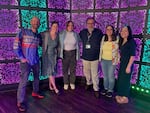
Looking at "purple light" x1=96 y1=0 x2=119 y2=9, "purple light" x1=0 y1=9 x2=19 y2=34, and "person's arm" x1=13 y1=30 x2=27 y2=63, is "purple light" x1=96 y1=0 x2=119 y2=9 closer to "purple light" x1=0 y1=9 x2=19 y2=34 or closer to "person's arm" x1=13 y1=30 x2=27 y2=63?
"purple light" x1=0 y1=9 x2=19 y2=34

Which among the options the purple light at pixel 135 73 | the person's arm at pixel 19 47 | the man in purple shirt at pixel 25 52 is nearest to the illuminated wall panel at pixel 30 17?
the man in purple shirt at pixel 25 52

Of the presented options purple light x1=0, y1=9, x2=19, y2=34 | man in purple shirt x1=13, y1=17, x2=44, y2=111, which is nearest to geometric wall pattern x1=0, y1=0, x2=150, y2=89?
purple light x1=0, y1=9, x2=19, y2=34

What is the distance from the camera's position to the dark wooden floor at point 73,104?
2.97 m

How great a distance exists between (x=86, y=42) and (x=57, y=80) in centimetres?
127

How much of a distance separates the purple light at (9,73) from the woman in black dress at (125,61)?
2.07 m

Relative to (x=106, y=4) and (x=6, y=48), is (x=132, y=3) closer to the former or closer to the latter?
(x=106, y=4)

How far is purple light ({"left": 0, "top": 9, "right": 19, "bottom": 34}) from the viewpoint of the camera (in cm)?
352

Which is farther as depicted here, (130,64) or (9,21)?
(9,21)

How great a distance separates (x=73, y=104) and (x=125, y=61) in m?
1.17

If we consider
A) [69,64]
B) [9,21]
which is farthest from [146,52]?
[9,21]

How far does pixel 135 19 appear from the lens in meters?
3.43

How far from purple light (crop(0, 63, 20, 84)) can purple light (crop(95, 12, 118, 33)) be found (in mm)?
1940

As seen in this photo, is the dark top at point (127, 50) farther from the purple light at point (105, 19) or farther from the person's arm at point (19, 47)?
the person's arm at point (19, 47)

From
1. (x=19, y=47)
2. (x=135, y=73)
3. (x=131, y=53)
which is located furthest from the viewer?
(x=135, y=73)
